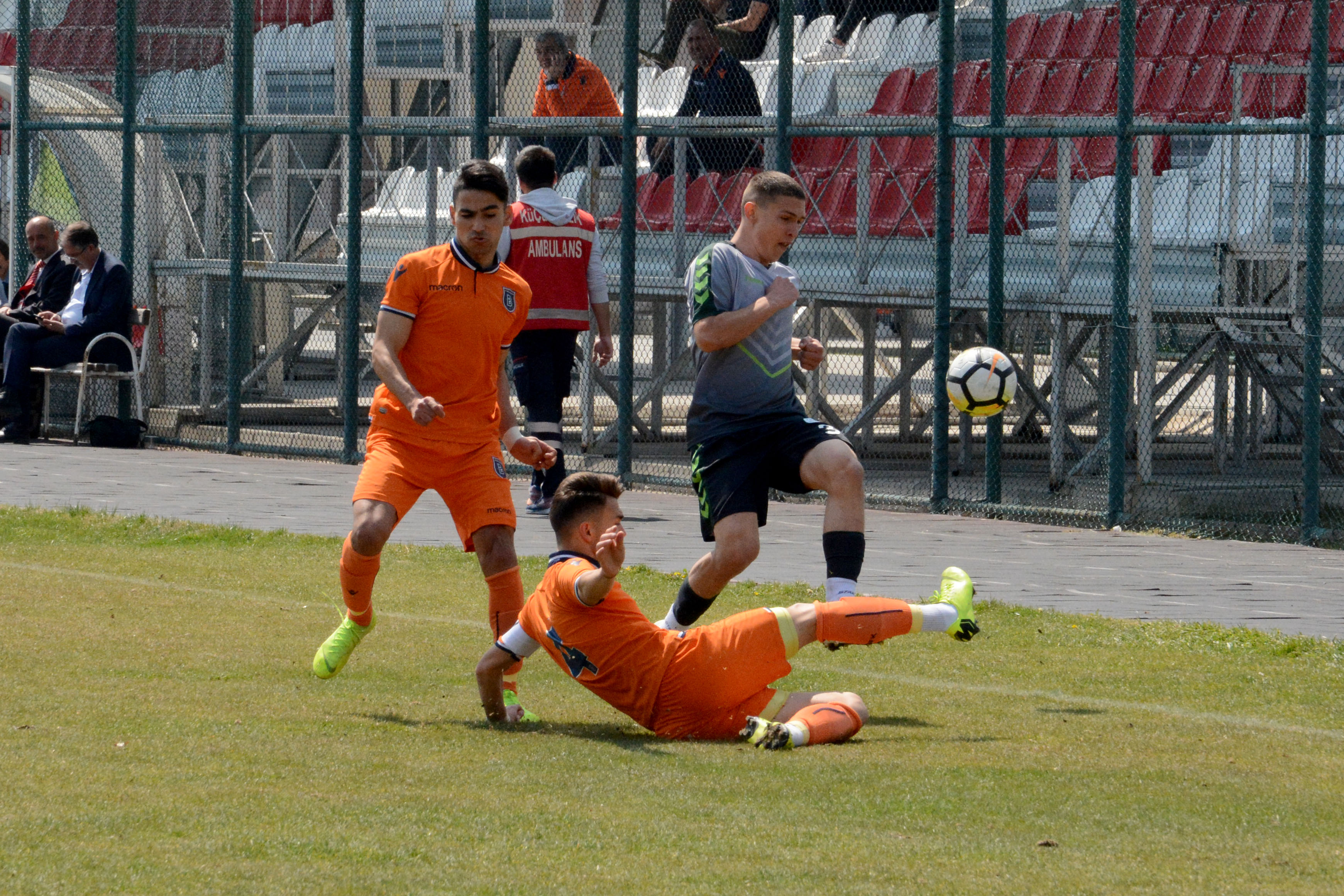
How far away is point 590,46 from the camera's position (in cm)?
1652

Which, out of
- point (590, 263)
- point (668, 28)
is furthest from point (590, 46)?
point (590, 263)

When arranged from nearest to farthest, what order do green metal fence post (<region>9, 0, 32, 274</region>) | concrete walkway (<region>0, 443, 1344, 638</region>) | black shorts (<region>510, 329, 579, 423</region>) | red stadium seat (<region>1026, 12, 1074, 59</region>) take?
concrete walkway (<region>0, 443, 1344, 638</region>), black shorts (<region>510, 329, 579, 423</region>), red stadium seat (<region>1026, 12, 1074, 59</region>), green metal fence post (<region>9, 0, 32, 274</region>)

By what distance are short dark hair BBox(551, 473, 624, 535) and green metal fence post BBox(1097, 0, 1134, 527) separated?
6.70 m

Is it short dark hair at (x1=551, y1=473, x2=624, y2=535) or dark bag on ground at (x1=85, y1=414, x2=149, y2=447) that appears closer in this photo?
short dark hair at (x1=551, y1=473, x2=624, y2=535)

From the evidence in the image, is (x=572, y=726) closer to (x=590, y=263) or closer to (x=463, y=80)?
(x=590, y=263)

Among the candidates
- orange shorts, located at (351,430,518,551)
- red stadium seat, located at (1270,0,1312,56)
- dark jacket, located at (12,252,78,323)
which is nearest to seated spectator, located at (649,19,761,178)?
red stadium seat, located at (1270,0,1312,56)

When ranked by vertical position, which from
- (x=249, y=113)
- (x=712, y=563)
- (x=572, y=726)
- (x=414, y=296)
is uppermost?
(x=249, y=113)

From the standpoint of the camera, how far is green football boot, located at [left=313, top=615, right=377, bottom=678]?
662 cm

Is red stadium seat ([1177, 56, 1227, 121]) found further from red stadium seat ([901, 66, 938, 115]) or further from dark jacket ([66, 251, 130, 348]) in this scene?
dark jacket ([66, 251, 130, 348])

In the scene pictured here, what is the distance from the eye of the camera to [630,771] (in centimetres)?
534

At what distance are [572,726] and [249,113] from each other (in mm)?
12502

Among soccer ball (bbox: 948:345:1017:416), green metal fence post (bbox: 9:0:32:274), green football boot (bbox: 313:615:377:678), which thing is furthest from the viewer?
green metal fence post (bbox: 9:0:32:274)

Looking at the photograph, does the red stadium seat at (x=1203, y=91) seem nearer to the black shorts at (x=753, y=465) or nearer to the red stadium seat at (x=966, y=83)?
the red stadium seat at (x=966, y=83)

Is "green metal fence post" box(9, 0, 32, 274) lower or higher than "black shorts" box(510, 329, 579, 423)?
higher
